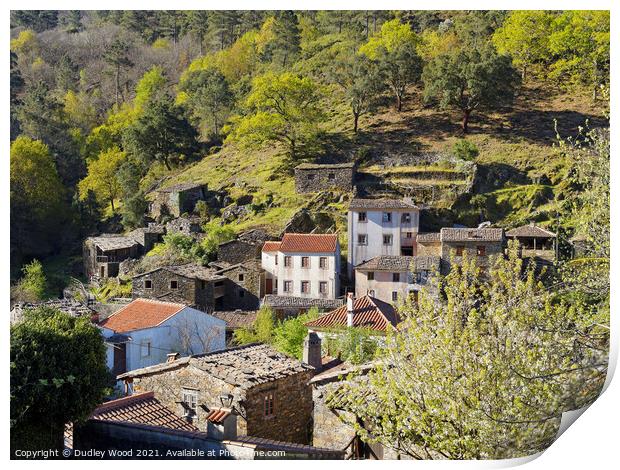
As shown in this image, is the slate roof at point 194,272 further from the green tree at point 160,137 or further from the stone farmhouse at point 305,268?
the green tree at point 160,137

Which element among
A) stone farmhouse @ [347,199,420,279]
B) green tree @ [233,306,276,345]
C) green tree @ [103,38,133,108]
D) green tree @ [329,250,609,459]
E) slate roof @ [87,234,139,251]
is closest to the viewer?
green tree @ [329,250,609,459]

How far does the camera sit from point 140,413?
30.7 feet

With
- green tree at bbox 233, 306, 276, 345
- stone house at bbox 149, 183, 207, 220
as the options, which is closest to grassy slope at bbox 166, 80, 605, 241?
stone house at bbox 149, 183, 207, 220

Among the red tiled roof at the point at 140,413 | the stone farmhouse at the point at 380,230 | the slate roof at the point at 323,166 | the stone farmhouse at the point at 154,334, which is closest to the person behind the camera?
the red tiled roof at the point at 140,413

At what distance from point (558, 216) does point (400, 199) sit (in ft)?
15.1

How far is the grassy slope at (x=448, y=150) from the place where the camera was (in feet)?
78.8

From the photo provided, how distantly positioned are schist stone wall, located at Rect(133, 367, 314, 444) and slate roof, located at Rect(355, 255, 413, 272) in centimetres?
998

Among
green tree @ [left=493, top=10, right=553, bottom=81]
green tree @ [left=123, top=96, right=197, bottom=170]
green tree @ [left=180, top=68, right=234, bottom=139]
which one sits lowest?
green tree @ [left=123, top=96, right=197, bottom=170]

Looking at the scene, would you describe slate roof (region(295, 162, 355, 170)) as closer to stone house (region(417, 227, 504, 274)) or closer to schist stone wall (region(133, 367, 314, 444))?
stone house (region(417, 227, 504, 274))

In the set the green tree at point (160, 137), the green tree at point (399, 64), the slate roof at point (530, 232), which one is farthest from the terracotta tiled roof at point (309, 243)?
the green tree at point (399, 64)

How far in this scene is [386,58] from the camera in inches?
1179

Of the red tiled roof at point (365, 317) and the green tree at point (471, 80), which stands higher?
the green tree at point (471, 80)

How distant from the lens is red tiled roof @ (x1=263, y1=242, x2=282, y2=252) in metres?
21.5

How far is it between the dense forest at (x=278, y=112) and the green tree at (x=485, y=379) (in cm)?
1535
